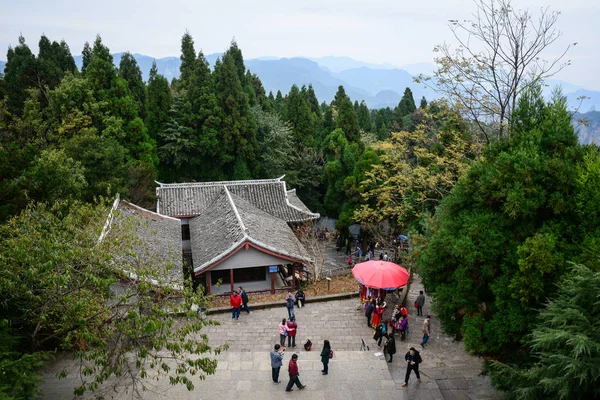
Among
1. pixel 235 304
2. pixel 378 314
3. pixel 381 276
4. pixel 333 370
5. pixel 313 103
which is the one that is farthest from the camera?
pixel 313 103

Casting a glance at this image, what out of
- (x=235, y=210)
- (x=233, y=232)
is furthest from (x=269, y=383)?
(x=235, y=210)

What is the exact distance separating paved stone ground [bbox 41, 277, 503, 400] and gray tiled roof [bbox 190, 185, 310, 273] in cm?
366

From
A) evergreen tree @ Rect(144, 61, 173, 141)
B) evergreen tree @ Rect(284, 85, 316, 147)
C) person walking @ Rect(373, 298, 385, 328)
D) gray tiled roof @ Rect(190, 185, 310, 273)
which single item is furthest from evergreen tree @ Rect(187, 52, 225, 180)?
person walking @ Rect(373, 298, 385, 328)

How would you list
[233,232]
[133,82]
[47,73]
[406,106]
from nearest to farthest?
[233,232] → [47,73] → [133,82] → [406,106]

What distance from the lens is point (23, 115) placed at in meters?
26.3

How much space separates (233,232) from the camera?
59.1 ft

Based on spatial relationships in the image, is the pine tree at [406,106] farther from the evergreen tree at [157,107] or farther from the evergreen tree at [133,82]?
the evergreen tree at [157,107]

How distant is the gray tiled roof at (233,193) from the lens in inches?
914

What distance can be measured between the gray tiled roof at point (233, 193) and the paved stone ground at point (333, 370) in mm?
10079

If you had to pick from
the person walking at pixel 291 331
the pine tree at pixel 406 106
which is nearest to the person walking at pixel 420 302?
the person walking at pixel 291 331

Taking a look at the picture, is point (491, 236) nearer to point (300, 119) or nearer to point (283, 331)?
point (283, 331)

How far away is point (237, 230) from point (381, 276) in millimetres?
6938

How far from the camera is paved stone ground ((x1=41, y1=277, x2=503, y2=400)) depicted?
31.4ft

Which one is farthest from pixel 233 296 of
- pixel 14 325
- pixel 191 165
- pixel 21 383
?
pixel 191 165
